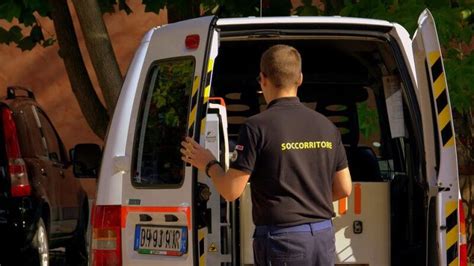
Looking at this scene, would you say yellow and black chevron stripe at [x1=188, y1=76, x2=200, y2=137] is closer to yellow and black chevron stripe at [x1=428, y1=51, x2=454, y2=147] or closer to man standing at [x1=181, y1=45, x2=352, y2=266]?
man standing at [x1=181, y1=45, x2=352, y2=266]

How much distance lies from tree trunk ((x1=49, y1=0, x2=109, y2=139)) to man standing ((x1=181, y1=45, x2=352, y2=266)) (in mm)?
6927

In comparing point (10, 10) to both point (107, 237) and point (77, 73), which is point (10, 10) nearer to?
point (77, 73)

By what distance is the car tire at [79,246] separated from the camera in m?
11.8

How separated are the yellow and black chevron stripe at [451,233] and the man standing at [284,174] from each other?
670mm

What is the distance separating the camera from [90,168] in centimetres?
754

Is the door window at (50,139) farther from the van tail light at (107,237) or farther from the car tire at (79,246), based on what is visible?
the van tail light at (107,237)

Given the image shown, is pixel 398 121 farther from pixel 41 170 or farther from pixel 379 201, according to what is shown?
pixel 41 170

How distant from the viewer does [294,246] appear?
16.1 ft

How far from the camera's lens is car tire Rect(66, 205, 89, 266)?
466 inches

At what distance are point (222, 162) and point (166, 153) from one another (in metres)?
0.33

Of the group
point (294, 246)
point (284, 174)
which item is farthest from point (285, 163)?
point (294, 246)

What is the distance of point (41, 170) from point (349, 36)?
17.5ft

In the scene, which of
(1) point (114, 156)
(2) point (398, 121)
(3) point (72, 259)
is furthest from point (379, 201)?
(3) point (72, 259)

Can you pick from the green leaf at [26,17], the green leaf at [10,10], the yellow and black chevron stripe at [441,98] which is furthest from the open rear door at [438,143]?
the green leaf at [26,17]
